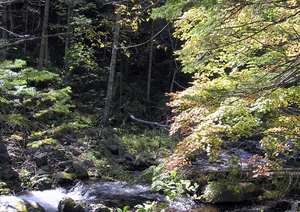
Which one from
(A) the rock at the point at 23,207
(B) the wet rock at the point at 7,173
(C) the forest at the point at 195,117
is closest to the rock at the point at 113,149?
(C) the forest at the point at 195,117

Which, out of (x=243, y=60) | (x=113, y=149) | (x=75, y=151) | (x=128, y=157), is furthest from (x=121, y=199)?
(x=243, y=60)

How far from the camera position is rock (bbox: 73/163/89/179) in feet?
21.1

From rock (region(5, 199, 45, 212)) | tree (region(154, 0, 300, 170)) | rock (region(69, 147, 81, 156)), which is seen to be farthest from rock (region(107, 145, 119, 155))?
tree (region(154, 0, 300, 170))

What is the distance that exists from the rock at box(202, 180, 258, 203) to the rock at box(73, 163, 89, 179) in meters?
3.43

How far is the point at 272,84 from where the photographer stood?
3.30 metres

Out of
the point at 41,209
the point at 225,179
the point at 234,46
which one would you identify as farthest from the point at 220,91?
the point at 41,209

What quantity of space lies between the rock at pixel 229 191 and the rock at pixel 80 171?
11.2 feet

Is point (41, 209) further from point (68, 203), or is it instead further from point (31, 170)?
point (31, 170)

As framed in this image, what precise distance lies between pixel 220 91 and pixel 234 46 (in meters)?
1.10

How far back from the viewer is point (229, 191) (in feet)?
18.2

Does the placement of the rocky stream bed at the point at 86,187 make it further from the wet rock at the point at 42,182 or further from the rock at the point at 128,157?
the rock at the point at 128,157

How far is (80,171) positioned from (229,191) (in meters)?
4.18

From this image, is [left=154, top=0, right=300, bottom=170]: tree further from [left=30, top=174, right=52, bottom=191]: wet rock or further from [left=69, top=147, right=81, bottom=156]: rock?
[left=69, top=147, right=81, bottom=156]: rock

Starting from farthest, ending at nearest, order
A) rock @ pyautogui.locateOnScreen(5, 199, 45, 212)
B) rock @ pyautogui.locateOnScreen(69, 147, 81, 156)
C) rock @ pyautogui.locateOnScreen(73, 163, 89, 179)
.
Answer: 1. rock @ pyautogui.locateOnScreen(69, 147, 81, 156)
2. rock @ pyautogui.locateOnScreen(73, 163, 89, 179)
3. rock @ pyautogui.locateOnScreen(5, 199, 45, 212)
